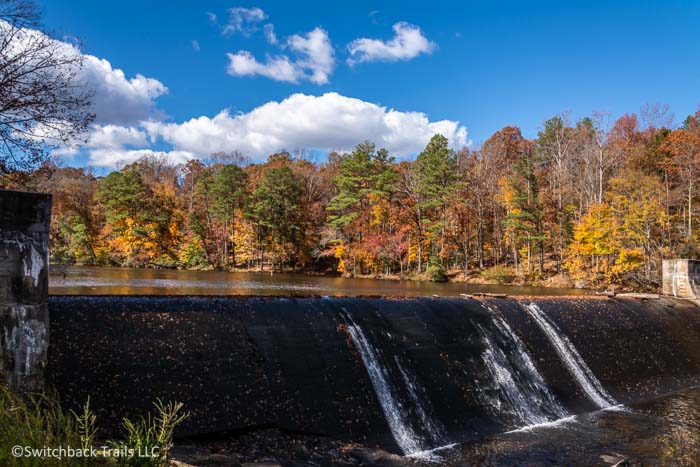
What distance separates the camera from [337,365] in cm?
799

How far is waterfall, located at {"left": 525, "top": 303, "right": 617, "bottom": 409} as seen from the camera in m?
10.9

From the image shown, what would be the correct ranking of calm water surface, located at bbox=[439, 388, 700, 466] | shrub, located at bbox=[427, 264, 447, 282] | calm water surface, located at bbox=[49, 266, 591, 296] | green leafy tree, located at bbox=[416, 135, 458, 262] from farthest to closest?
green leafy tree, located at bbox=[416, 135, 458, 262]
shrub, located at bbox=[427, 264, 447, 282]
calm water surface, located at bbox=[49, 266, 591, 296]
calm water surface, located at bbox=[439, 388, 700, 466]

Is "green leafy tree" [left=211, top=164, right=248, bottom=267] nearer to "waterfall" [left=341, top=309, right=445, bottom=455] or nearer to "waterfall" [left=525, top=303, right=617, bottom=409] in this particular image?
"waterfall" [left=525, top=303, right=617, bottom=409]

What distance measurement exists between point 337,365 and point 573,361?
20.9ft

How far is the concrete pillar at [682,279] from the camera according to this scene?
18.0 meters

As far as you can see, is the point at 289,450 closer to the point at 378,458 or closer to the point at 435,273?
the point at 378,458

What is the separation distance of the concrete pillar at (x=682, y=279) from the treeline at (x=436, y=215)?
15.1 meters

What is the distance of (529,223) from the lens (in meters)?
43.5

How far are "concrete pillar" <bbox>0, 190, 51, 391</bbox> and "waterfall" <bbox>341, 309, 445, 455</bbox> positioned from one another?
4.62 m

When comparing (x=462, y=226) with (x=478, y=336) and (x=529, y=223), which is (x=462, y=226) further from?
(x=478, y=336)

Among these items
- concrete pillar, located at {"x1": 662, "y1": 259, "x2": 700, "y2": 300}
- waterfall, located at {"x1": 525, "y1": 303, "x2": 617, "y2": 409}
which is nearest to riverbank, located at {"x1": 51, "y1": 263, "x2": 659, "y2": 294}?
concrete pillar, located at {"x1": 662, "y1": 259, "x2": 700, "y2": 300}

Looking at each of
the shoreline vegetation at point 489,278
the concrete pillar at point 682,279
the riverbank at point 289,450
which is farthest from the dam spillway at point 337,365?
the shoreline vegetation at point 489,278

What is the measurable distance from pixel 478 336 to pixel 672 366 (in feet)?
23.4

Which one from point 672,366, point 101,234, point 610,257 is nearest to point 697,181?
point 610,257
